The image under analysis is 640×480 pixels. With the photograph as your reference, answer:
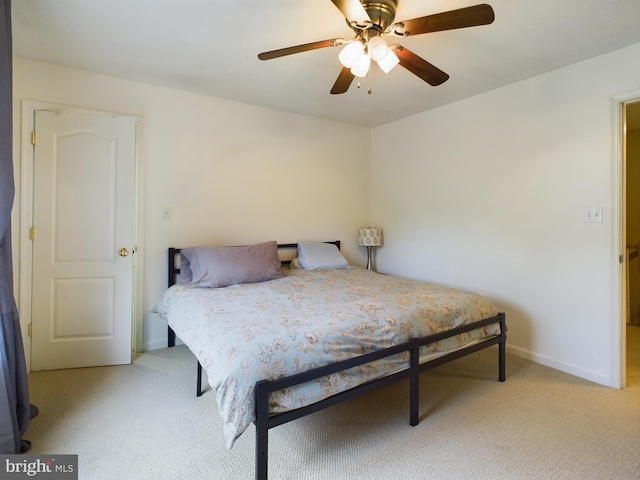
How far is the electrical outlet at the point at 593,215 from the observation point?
7.89ft

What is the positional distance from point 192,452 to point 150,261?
1.85 meters

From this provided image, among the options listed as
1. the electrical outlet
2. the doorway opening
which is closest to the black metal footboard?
the electrical outlet

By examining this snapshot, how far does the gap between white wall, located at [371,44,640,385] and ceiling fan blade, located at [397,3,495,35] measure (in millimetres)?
1577

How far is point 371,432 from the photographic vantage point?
1.86m

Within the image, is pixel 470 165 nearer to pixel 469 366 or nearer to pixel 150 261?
pixel 469 366

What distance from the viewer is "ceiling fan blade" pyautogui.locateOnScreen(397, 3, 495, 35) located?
1.44 metres

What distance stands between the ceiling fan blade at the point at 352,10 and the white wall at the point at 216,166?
206cm

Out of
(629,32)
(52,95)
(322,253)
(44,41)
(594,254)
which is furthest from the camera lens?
(322,253)

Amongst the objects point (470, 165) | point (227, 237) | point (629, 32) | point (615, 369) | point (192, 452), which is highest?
point (629, 32)

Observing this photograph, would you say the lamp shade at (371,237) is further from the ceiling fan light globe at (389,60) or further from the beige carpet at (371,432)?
the ceiling fan light globe at (389,60)

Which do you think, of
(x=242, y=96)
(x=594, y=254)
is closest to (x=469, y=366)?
(x=594, y=254)

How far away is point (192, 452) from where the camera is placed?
1690 millimetres

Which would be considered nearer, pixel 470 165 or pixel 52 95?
pixel 52 95

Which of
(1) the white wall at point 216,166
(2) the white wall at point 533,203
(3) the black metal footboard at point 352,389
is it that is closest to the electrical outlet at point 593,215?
(2) the white wall at point 533,203
